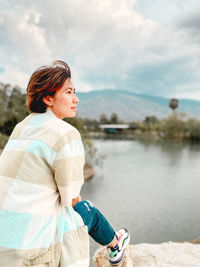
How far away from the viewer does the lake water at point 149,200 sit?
2.22m

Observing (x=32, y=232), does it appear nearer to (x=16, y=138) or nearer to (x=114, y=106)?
(x=16, y=138)

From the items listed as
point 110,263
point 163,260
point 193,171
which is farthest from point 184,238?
point 193,171

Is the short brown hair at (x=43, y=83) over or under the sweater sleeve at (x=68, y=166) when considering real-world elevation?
over

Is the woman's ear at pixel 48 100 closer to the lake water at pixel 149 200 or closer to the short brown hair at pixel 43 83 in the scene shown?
the short brown hair at pixel 43 83

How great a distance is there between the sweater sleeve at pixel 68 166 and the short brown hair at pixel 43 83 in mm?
160

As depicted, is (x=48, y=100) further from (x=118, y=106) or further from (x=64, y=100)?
→ (x=118, y=106)

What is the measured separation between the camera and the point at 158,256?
1325 mm

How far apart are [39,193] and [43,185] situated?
1.0 inches

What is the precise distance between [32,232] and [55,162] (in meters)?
0.21

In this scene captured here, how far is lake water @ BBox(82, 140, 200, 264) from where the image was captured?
222cm

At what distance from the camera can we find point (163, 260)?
1280 mm

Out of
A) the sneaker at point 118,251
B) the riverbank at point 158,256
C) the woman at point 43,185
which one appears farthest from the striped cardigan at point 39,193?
the riverbank at point 158,256

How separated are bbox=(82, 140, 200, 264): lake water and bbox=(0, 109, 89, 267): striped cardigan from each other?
1159 millimetres

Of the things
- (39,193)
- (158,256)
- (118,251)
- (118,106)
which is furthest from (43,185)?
(118,106)
